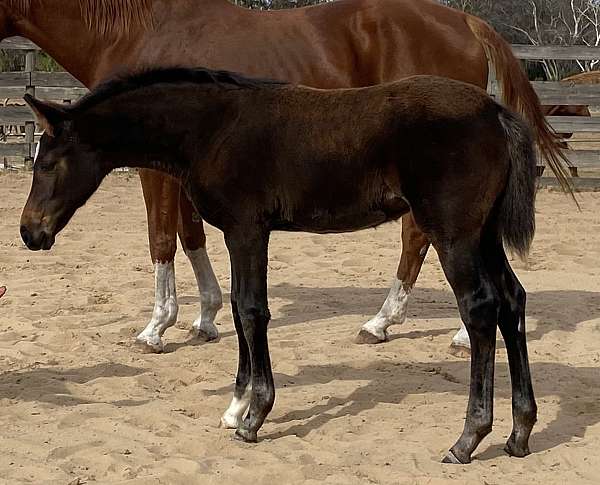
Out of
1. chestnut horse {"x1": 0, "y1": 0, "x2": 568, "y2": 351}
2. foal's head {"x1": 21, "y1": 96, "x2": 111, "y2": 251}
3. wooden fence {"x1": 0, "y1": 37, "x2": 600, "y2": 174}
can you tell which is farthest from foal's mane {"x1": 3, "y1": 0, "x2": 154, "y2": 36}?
wooden fence {"x1": 0, "y1": 37, "x2": 600, "y2": 174}

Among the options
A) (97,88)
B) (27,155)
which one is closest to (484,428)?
(97,88)

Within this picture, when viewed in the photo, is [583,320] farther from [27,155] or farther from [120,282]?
[27,155]

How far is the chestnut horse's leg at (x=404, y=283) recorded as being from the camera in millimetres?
5832

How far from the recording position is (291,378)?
5004mm

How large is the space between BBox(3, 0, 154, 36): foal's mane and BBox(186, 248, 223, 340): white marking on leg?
1441 millimetres

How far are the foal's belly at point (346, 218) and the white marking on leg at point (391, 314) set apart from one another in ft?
6.26

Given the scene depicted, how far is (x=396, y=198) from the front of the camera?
3803mm

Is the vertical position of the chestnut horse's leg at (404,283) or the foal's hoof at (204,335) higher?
the chestnut horse's leg at (404,283)

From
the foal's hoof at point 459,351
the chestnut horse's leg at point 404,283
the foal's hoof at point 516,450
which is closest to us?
the foal's hoof at point 516,450

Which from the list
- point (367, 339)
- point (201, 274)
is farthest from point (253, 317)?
point (201, 274)

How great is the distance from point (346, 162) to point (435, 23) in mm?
2470

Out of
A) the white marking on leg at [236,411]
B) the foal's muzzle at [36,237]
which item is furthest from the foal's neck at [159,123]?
the white marking on leg at [236,411]

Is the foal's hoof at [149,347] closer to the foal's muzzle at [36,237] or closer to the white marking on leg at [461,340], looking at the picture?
the foal's muzzle at [36,237]

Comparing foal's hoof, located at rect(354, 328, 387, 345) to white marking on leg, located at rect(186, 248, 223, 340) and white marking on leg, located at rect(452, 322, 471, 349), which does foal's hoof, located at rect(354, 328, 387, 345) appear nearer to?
white marking on leg, located at rect(452, 322, 471, 349)
